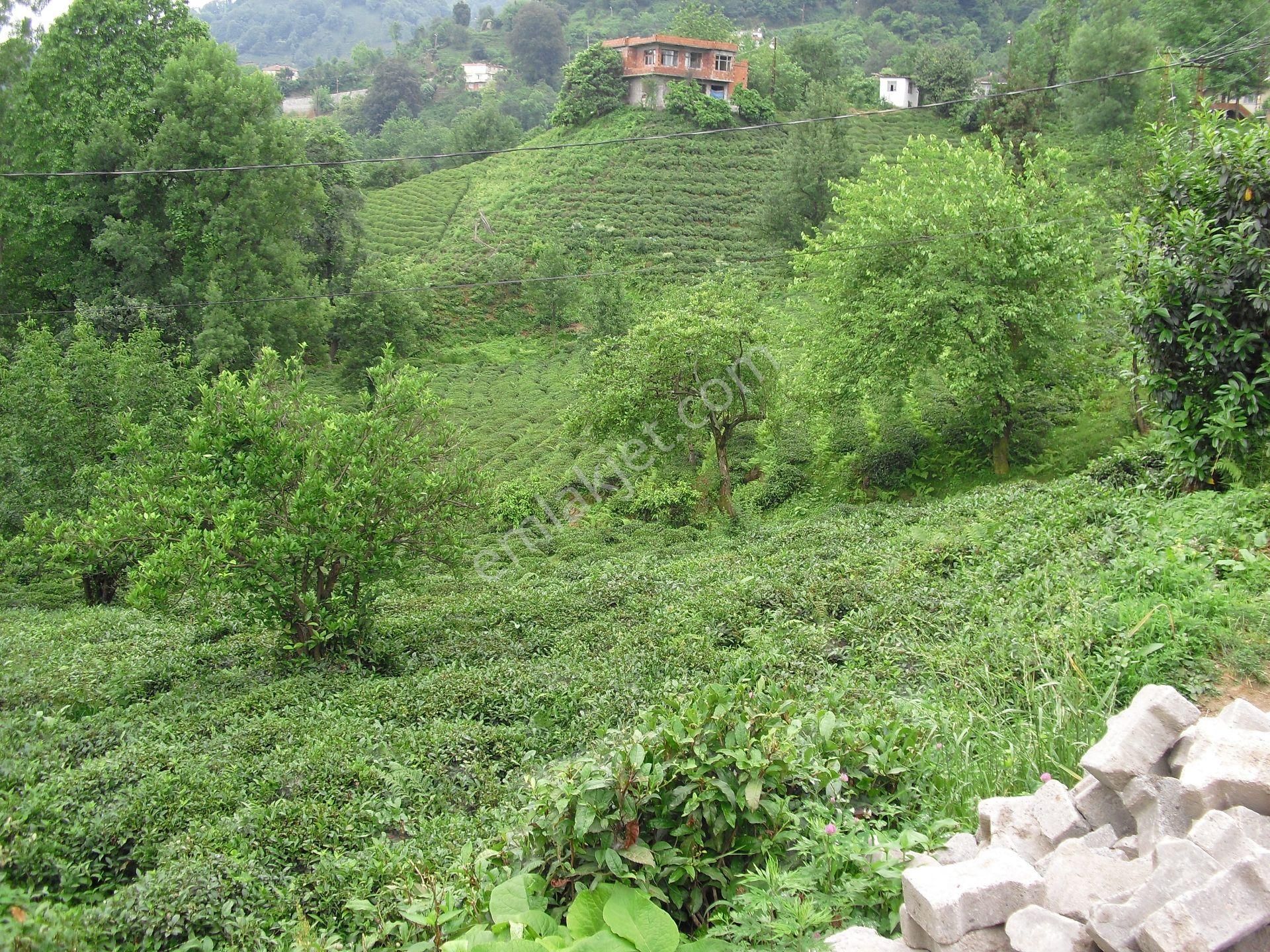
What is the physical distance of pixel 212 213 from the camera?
83.4ft

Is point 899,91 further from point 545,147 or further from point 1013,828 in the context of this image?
point 1013,828

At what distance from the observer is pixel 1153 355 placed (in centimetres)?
920

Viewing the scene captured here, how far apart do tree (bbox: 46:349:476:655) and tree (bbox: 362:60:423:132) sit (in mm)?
84940

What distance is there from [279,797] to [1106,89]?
45.9 metres

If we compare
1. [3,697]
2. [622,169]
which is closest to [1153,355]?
[3,697]

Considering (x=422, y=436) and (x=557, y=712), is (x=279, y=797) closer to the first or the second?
(x=557, y=712)

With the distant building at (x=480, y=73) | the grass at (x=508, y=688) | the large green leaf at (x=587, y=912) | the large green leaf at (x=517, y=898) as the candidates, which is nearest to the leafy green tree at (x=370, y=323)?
the grass at (x=508, y=688)

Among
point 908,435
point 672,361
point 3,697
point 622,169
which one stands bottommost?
point 3,697

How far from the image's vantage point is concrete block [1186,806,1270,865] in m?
2.96

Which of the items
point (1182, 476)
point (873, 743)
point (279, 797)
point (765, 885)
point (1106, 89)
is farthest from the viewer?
point (1106, 89)

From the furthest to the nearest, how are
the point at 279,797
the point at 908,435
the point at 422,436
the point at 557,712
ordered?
the point at 908,435 < the point at 422,436 < the point at 557,712 < the point at 279,797

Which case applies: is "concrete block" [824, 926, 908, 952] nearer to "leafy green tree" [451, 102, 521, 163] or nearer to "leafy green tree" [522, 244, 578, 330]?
"leafy green tree" [522, 244, 578, 330]

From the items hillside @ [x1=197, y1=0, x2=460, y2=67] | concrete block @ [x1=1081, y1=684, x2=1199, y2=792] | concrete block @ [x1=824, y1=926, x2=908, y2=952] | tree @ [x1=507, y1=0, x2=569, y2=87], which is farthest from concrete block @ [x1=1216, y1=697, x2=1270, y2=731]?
hillside @ [x1=197, y1=0, x2=460, y2=67]

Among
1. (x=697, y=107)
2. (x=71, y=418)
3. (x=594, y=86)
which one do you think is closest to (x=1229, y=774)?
(x=71, y=418)
